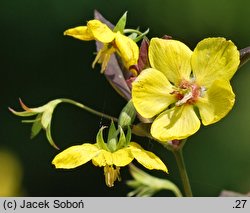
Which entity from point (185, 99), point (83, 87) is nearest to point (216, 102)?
point (185, 99)

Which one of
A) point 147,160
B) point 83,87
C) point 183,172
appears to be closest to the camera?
point 147,160

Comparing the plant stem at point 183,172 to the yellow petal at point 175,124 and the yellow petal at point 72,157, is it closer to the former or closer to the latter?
the yellow petal at point 175,124

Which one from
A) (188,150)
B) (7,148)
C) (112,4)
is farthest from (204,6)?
(7,148)

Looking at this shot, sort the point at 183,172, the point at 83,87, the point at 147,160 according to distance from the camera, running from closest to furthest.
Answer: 1. the point at 147,160
2. the point at 183,172
3. the point at 83,87

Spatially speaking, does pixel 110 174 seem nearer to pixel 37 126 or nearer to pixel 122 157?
pixel 122 157

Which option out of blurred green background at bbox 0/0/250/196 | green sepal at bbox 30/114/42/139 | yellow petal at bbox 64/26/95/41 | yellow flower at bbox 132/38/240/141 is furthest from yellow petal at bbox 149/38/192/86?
blurred green background at bbox 0/0/250/196

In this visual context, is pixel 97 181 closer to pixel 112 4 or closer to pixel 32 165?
pixel 32 165

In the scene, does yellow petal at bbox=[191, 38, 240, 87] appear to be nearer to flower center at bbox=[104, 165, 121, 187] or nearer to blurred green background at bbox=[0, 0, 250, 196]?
flower center at bbox=[104, 165, 121, 187]

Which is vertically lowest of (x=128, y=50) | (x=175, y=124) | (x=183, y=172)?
(x=183, y=172)
